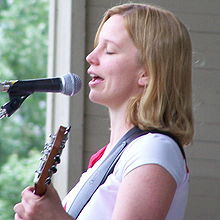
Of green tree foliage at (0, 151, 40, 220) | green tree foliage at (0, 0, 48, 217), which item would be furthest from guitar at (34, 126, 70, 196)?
green tree foliage at (0, 0, 48, 217)

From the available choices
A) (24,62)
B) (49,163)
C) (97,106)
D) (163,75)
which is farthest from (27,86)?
(24,62)

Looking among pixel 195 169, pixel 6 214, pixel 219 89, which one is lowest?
pixel 6 214

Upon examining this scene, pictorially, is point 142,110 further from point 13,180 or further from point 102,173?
point 13,180

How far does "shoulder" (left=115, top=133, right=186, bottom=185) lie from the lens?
88.0 inches

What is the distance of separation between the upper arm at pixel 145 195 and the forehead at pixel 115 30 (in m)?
0.42

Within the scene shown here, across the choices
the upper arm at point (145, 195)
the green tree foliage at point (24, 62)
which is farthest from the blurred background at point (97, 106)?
the green tree foliage at point (24, 62)

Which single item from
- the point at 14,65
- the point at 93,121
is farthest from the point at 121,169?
the point at 14,65

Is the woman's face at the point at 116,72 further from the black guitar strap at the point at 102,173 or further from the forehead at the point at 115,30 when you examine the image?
the black guitar strap at the point at 102,173

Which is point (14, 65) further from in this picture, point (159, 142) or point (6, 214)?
point (159, 142)

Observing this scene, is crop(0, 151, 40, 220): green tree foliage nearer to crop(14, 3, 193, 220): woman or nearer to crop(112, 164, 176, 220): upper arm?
crop(14, 3, 193, 220): woman

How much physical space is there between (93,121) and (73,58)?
303 millimetres

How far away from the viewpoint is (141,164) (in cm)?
222

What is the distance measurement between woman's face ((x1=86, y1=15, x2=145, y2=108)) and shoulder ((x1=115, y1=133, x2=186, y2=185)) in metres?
0.17

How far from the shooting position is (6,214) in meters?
8.29
